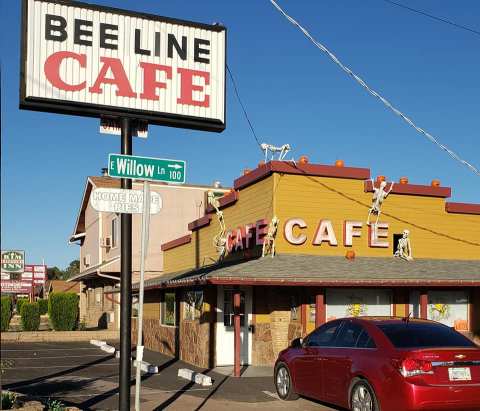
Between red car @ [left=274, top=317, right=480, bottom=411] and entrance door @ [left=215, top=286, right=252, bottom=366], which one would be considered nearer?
red car @ [left=274, top=317, right=480, bottom=411]

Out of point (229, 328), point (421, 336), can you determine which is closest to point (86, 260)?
point (229, 328)

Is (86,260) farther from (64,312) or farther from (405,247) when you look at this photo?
(405,247)

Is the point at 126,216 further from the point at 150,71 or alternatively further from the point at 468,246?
the point at 468,246


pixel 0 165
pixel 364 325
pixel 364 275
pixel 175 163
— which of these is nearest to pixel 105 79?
pixel 175 163

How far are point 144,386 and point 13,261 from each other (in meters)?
4.29

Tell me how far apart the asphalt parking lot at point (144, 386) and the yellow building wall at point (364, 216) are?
14.0ft

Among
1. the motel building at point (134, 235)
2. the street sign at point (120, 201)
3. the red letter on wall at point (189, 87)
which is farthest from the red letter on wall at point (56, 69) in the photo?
the motel building at point (134, 235)

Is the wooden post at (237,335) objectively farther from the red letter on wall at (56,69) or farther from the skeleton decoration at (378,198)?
the red letter on wall at (56,69)

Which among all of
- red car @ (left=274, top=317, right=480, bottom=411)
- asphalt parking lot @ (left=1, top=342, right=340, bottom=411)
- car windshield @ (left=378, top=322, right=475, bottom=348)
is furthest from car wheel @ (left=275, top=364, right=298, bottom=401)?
car windshield @ (left=378, top=322, right=475, bottom=348)

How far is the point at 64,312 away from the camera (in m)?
34.0

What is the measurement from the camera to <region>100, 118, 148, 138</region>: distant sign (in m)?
10.0

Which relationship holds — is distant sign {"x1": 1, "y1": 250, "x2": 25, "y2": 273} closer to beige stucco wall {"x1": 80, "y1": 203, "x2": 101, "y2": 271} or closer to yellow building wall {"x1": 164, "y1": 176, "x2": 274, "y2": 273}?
yellow building wall {"x1": 164, "y1": 176, "x2": 274, "y2": 273}

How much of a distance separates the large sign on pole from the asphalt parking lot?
16.4 ft

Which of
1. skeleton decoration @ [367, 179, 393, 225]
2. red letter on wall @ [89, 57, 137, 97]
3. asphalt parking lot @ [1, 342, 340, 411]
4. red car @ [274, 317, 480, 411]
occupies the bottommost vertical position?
asphalt parking lot @ [1, 342, 340, 411]
